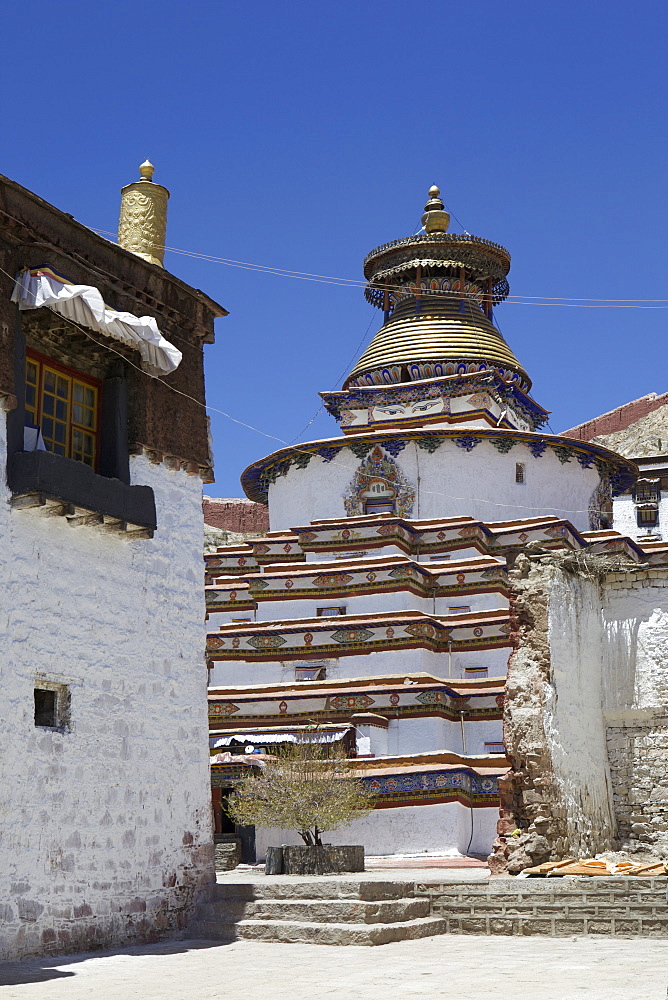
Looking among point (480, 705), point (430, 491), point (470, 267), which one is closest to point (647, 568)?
point (480, 705)

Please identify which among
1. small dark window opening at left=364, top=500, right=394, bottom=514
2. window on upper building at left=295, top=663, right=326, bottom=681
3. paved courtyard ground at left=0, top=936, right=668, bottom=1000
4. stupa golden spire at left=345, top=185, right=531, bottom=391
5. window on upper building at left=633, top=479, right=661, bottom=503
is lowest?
paved courtyard ground at left=0, top=936, right=668, bottom=1000

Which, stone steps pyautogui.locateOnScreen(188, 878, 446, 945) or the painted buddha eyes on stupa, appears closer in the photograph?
stone steps pyautogui.locateOnScreen(188, 878, 446, 945)

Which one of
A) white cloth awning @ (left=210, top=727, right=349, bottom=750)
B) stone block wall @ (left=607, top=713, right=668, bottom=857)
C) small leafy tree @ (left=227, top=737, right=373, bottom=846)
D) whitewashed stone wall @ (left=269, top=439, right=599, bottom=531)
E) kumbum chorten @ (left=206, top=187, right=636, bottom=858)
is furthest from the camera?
whitewashed stone wall @ (left=269, top=439, right=599, bottom=531)

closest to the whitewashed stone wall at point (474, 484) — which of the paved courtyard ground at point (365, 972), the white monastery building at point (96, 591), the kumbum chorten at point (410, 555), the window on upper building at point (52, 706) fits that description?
the kumbum chorten at point (410, 555)

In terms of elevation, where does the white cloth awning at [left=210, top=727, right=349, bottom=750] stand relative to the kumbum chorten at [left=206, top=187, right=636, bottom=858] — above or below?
below

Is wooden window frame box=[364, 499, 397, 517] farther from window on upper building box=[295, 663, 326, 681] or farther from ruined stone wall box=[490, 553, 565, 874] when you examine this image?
ruined stone wall box=[490, 553, 565, 874]

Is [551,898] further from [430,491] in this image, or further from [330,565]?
[430,491]

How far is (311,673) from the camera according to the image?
24.1 meters

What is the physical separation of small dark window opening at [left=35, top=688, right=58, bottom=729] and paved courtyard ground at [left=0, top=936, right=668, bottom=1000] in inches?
87.9

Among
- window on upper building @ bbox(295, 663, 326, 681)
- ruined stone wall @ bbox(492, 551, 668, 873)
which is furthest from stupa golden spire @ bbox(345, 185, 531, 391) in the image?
ruined stone wall @ bbox(492, 551, 668, 873)

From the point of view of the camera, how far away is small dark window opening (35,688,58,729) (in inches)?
481

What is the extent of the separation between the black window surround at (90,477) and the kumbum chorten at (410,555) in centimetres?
804

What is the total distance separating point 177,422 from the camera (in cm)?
1471

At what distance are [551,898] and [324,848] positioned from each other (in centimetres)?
447
